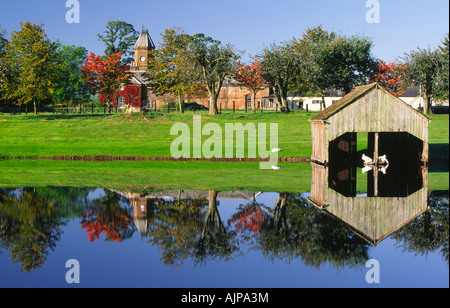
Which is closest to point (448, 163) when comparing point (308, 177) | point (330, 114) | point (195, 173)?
point (330, 114)

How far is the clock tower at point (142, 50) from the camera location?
353 ft

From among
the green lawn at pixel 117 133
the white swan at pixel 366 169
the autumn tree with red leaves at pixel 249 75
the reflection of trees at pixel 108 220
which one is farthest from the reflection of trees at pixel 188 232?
the autumn tree with red leaves at pixel 249 75

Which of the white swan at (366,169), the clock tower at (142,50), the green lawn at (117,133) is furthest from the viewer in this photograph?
the clock tower at (142,50)

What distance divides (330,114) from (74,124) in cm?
3118

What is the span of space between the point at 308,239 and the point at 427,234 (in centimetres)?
342

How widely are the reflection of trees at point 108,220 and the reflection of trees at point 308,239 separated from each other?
360 cm

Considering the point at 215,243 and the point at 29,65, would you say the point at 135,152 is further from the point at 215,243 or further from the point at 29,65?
the point at 215,243

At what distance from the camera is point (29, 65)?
63.2 meters

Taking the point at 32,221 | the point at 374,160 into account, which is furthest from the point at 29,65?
the point at 32,221

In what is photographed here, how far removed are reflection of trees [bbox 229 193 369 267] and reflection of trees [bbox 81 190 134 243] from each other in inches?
142

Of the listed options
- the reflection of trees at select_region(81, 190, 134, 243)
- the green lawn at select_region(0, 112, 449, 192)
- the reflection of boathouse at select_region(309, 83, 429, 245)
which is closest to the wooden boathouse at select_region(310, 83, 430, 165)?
the reflection of boathouse at select_region(309, 83, 429, 245)

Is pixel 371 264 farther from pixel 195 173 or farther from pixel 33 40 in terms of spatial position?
pixel 33 40

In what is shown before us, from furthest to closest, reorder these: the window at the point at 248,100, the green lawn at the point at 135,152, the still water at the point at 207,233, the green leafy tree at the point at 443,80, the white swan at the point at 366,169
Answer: the window at the point at 248,100, the green leafy tree at the point at 443,80, the white swan at the point at 366,169, the green lawn at the point at 135,152, the still water at the point at 207,233

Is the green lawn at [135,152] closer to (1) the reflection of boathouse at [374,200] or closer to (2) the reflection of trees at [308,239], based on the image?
(1) the reflection of boathouse at [374,200]
